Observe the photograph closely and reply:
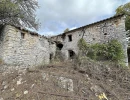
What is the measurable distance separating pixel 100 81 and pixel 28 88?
12.1 ft

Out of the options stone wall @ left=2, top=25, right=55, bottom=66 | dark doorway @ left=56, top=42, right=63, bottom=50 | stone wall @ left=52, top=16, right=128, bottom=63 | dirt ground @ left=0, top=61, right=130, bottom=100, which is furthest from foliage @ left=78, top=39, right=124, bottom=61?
stone wall @ left=2, top=25, right=55, bottom=66

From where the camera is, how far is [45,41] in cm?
1188

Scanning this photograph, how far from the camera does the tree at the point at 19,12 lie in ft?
28.8

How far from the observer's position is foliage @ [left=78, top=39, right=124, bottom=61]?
32.6 ft

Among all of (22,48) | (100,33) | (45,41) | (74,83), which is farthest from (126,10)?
(74,83)

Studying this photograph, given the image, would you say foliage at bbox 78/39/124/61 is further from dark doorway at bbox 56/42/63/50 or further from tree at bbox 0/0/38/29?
tree at bbox 0/0/38/29

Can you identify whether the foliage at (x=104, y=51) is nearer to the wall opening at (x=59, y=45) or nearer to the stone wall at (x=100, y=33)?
the stone wall at (x=100, y=33)

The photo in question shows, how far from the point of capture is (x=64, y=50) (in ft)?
45.3

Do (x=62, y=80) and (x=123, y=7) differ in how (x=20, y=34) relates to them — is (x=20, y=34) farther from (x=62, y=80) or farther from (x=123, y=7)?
(x=123, y=7)

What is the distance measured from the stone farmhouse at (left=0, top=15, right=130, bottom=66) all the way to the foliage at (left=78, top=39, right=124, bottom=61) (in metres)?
0.44

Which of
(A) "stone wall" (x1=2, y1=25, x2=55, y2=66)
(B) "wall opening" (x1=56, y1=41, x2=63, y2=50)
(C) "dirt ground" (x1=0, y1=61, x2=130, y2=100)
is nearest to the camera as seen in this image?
(C) "dirt ground" (x1=0, y1=61, x2=130, y2=100)

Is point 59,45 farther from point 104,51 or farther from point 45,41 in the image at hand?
point 104,51

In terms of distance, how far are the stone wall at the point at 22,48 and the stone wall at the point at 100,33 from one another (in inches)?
117

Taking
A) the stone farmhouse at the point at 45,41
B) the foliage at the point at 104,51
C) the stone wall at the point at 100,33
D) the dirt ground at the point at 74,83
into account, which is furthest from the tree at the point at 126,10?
the dirt ground at the point at 74,83
